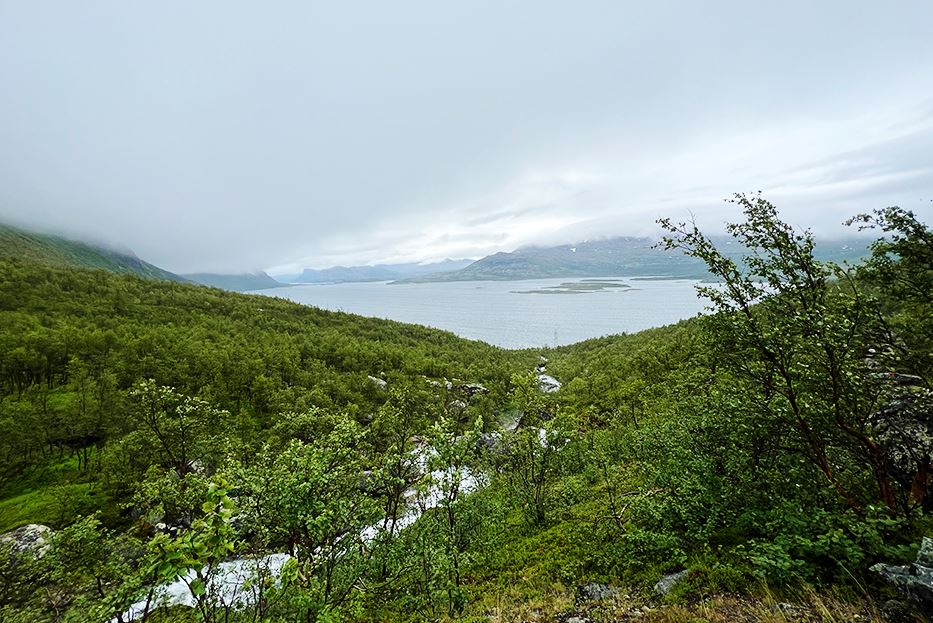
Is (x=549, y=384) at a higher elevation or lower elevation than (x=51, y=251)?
lower

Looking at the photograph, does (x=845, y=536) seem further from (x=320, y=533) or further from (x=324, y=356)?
(x=324, y=356)

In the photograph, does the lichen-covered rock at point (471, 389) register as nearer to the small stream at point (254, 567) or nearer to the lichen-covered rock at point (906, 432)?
the small stream at point (254, 567)

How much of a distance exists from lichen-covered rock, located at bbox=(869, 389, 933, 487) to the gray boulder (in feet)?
5.44

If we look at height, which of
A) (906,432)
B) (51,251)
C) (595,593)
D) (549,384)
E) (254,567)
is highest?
(51,251)

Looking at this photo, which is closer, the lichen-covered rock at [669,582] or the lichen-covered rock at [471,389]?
the lichen-covered rock at [669,582]

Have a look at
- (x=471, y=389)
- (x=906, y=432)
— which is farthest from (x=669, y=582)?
(x=471, y=389)

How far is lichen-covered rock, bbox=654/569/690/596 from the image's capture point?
8408 mm

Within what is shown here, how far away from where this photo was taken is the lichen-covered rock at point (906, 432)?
6.17 meters

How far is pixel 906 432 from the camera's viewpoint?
20.7ft

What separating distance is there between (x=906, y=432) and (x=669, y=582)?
5892 mm

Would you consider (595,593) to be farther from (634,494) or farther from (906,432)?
(906,432)

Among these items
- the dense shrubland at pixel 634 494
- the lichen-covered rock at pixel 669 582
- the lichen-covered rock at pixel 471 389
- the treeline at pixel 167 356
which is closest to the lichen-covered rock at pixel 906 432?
the dense shrubland at pixel 634 494

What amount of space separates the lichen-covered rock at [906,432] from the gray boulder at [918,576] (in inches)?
65.3

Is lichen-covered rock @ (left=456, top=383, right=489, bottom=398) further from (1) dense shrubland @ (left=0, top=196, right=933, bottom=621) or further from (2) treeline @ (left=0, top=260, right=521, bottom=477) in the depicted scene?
(1) dense shrubland @ (left=0, top=196, right=933, bottom=621)
